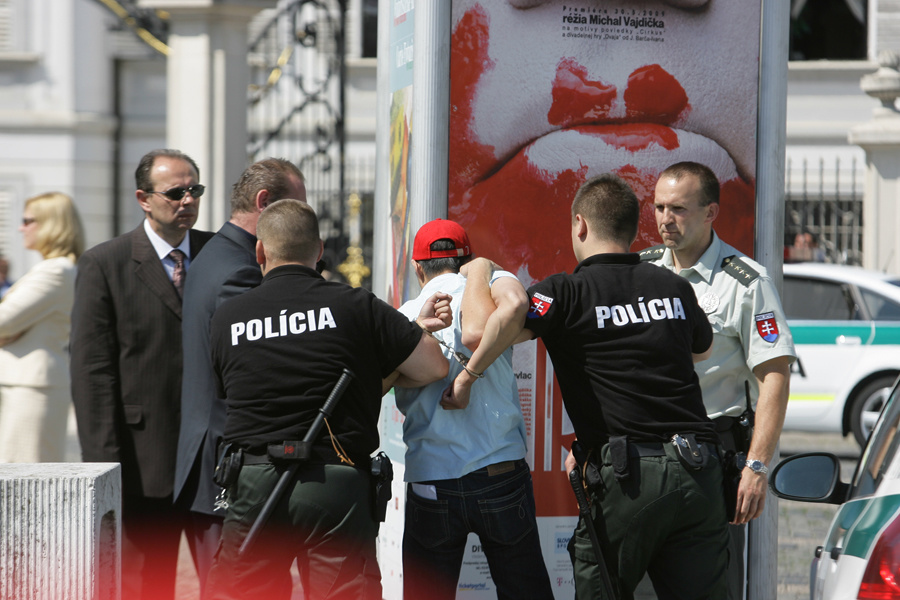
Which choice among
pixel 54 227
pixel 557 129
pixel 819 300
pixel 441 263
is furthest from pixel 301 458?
pixel 819 300

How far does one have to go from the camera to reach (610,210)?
352 cm

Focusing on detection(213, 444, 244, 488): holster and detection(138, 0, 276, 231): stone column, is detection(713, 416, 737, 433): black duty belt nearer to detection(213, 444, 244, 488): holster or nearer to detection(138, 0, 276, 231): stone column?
detection(213, 444, 244, 488): holster

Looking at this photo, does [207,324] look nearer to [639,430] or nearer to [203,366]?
[203,366]

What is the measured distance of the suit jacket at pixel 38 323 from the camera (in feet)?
17.5

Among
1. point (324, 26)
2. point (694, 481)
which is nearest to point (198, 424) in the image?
point (694, 481)

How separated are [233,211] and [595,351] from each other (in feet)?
5.16

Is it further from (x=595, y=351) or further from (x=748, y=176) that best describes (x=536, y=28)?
(x=595, y=351)

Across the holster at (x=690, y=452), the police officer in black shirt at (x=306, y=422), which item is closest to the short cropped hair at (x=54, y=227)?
the police officer in black shirt at (x=306, y=422)

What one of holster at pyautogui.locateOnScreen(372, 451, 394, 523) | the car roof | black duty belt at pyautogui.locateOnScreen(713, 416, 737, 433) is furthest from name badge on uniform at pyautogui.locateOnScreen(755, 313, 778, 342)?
the car roof

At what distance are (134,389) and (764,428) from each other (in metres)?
2.39

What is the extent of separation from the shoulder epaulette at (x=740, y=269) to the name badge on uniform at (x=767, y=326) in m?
0.13

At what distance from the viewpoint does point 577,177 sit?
448cm

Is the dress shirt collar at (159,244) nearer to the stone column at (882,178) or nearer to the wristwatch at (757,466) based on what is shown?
the wristwatch at (757,466)

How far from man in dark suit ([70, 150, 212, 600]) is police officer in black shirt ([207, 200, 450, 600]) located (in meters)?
0.97
